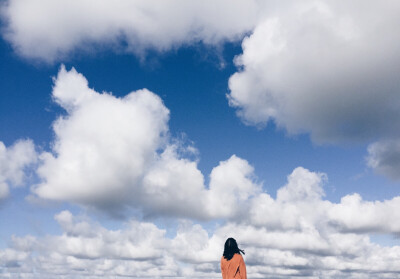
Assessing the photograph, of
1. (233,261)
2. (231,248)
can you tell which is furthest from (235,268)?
(231,248)

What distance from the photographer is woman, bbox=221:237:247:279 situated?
22.1 m

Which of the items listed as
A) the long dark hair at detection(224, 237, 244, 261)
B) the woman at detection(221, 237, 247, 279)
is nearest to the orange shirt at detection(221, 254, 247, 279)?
the woman at detection(221, 237, 247, 279)

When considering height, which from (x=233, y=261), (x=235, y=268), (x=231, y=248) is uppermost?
(x=231, y=248)

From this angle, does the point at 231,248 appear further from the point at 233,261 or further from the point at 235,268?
the point at 235,268

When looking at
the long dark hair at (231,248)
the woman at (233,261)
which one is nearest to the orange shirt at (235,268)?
the woman at (233,261)

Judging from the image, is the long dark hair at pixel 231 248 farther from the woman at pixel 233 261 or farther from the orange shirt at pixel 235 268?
the orange shirt at pixel 235 268

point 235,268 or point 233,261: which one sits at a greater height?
point 233,261

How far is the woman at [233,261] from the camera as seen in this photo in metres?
22.1

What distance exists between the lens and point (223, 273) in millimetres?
23469

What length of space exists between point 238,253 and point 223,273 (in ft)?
7.21

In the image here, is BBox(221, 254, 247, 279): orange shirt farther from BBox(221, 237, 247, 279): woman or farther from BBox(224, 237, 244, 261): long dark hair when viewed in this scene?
BBox(224, 237, 244, 261): long dark hair

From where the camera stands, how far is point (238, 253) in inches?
882

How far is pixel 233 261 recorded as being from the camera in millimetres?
22391

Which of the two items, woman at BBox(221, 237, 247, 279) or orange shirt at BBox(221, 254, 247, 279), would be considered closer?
woman at BBox(221, 237, 247, 279)
